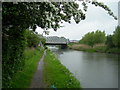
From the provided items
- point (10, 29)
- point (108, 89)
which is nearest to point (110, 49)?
point (108, 89)

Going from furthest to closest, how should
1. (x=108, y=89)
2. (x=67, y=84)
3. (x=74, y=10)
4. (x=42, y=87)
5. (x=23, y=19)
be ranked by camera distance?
(x=108, y=89) < (x=67, y=84) < (x=42, y=87) < (x=23, y=19) < (x=74, y=10)

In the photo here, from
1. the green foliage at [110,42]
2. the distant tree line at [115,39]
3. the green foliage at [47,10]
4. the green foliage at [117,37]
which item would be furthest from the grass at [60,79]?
the green foliage at [110,42]

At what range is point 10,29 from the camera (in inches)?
415

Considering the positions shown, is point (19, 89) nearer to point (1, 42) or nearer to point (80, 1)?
point (1, 42)

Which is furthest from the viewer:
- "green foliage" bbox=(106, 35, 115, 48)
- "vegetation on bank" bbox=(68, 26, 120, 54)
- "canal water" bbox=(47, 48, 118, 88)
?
"green foliage" bbox=(106, 35, 115, 48)

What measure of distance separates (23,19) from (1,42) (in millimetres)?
1576

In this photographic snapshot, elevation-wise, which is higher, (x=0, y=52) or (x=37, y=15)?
(x=37, y=15)

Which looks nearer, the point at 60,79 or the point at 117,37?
the point at 60,79

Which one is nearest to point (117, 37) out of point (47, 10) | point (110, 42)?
point (110, 42)

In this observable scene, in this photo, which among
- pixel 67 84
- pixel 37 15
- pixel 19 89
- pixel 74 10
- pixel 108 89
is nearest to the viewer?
pixel 74 10

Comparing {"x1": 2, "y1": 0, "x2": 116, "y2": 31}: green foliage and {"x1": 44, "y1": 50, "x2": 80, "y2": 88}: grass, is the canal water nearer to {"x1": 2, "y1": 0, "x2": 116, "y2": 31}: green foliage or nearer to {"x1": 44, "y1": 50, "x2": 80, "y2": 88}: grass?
{"x1": 44, "y1": 50, "x2": 80, "y2": 88}: grass

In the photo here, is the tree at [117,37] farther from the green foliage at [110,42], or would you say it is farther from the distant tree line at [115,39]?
the green foliage at [110,42]

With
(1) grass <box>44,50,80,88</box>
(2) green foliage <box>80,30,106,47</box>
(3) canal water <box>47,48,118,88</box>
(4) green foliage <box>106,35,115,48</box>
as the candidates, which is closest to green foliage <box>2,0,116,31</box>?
(1) grass <box>44,50,80,88</box>

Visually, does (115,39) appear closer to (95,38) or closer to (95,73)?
(95,38)
